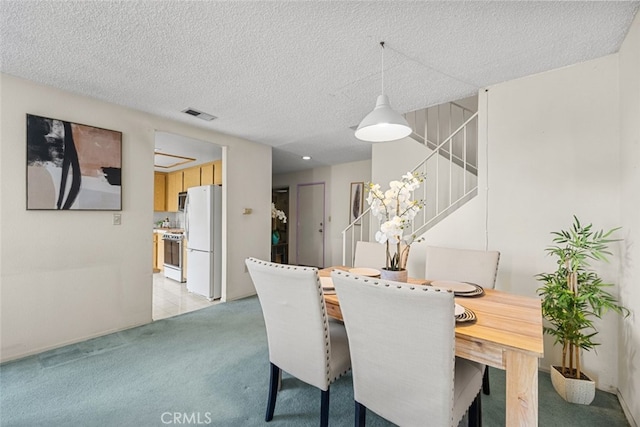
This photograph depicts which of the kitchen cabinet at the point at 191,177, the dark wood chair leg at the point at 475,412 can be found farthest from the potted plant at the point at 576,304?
the kitchen cabinet at the point at 191,177

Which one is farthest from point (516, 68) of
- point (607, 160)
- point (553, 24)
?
point (607, 160)

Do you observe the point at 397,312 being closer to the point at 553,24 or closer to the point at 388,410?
the point at 388,410

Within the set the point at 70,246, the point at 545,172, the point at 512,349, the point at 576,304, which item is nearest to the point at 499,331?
the point at 512,349

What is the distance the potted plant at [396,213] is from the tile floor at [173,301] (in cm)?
276

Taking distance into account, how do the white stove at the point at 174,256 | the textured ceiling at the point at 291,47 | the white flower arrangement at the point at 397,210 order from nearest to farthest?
the textured ceiling at the point at 291,47
the white flower arrangement at the point at 397,210
the white stove at the point at 174,256

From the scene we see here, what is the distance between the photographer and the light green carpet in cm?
154

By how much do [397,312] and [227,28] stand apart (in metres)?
1.77

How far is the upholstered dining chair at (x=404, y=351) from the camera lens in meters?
0.95

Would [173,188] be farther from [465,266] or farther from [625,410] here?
[625,410]

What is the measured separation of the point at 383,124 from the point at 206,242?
304 centimetres

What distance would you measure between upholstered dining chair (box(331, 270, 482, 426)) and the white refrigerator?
2.99 m

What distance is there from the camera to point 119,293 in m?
2.69

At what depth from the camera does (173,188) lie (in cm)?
563

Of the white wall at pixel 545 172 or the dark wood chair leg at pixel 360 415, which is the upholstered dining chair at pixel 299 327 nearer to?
the dark wood chair leg at pixel 360 415
